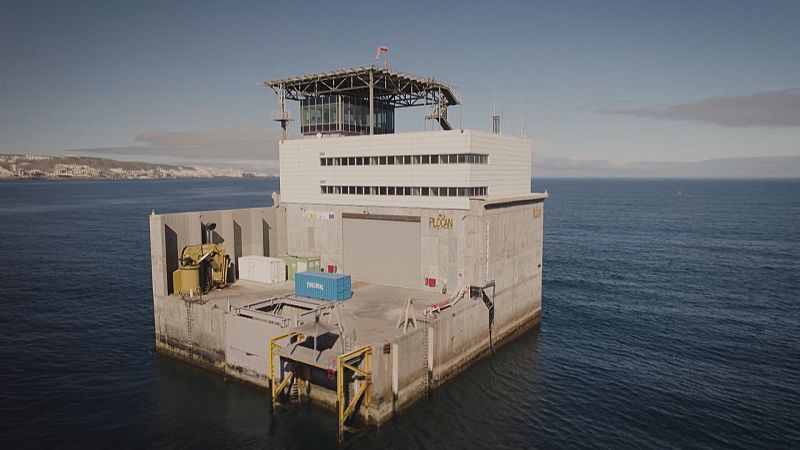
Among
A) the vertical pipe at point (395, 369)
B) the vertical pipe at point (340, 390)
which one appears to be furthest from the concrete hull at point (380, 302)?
the vertical pipe at point (340, 390)

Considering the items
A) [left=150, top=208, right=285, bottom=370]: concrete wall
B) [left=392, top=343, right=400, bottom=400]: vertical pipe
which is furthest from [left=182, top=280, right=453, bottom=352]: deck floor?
[left=150, top=208, right=285, bottom=370]: concrete wall

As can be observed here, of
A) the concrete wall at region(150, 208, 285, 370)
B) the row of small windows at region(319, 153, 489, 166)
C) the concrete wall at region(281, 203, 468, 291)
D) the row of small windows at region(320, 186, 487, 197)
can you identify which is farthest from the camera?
the row of small windows at region(320, 186, 487, 197)

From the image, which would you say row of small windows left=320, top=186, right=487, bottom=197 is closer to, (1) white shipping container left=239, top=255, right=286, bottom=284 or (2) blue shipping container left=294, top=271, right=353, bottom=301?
(1) white shipping container left=239, top=255, right=286, bottom=284

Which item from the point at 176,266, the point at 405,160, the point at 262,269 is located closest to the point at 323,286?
the point at 262,269

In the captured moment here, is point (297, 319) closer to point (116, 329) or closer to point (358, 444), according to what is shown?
point (358, 444)

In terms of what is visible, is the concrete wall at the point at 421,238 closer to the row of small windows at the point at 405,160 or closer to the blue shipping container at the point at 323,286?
the row of small windows at the point at 405,160

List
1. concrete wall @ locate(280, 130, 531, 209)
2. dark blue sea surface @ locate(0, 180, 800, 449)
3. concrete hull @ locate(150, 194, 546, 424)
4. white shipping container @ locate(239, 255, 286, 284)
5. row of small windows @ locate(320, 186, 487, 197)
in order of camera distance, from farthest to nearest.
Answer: white shipping container @ locate(239, 255, 286, 284)
row of small windows @ locate(320, 186, 487, 197)
concrete wall @ locate(280, 130, 531, 209)
concrete hull @ locate(150, 194, 546, 424)
dark blue sea surface @ locate(0, 180, 800, 449)

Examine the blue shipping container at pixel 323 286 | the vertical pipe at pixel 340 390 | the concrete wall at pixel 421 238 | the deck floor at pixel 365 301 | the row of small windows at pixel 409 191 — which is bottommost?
the vertical pipe at pixel 340 390
